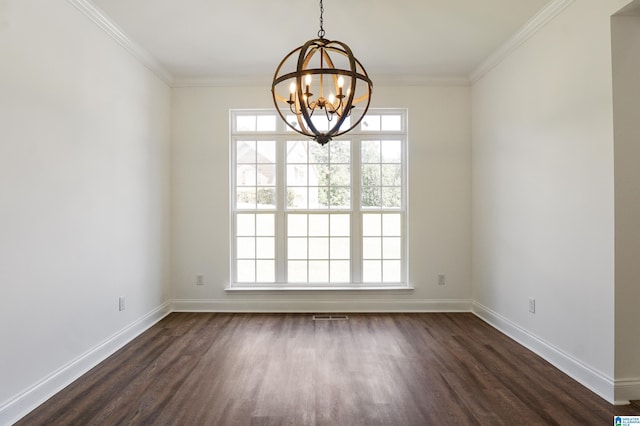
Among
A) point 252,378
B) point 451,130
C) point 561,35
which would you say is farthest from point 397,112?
point 252,378

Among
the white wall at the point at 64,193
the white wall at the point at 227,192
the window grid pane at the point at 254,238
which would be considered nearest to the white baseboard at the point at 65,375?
the white wall at the point at 64,193

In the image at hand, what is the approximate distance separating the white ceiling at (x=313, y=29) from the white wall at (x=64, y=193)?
44cm

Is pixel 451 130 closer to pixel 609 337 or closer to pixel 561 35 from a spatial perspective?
pixel 561 35

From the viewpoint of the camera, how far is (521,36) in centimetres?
304

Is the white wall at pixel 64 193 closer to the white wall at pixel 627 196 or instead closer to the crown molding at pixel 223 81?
the crown molding at pixel 223 81

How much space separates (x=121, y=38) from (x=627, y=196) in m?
4.23

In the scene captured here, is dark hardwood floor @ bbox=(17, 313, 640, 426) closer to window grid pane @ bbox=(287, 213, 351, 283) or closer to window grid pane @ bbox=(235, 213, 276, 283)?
window grid pane @ bbox=(287, 213, 351, 283)

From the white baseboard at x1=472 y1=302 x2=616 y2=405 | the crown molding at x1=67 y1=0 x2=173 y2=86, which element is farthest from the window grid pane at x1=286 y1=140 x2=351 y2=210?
the white baseboard at x1=472 y1=302 x2=616 y2=405

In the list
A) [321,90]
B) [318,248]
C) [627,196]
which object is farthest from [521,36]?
[318,248]

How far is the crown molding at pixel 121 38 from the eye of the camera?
2573 millimetres

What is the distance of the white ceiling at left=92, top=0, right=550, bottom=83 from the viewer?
8.77 feet

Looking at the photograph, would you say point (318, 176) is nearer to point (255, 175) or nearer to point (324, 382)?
point (255, 175)

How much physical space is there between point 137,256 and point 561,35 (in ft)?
14.1

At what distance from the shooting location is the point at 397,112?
4.21 m
